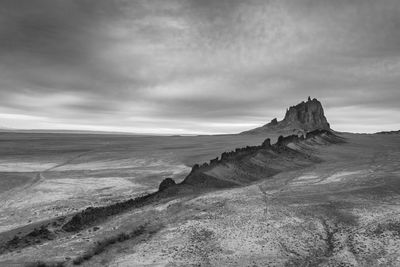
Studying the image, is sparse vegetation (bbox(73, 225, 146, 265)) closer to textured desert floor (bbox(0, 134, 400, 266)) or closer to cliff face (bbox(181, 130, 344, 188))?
textured desert floor (bbox(0, 134, 400, 266))

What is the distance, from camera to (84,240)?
34.7ft

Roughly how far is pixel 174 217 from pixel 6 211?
29.7 ft

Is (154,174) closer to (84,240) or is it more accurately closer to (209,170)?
(209,170)

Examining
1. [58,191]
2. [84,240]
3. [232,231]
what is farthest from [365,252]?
[58,191]

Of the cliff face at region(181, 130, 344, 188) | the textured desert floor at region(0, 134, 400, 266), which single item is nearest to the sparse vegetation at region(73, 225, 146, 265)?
the textured desert floor at region(0, 134, 400, 266)

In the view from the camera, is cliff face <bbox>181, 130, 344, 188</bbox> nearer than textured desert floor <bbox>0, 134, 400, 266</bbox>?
No

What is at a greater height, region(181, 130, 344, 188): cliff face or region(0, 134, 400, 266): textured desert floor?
region(181, 130, 344, 188): cliff face

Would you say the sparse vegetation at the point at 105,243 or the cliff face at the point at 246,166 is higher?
the cliff face at the point at 246,166

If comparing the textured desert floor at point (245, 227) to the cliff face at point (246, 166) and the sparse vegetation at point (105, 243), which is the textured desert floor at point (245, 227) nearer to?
the sparse vegetation at point (105, 243)

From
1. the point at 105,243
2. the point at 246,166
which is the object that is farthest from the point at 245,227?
the point at 246,166

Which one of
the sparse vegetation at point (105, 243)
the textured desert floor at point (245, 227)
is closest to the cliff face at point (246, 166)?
the textured desert floor at point (245, 227)

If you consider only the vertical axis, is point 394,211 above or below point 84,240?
above

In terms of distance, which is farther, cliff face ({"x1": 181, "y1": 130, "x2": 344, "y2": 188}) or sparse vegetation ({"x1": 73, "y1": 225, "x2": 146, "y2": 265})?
cliff face ({"x1": 181, "y1": 130, "x2": 344, "y2": 188})

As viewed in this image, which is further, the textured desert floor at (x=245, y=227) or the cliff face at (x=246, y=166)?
the cliff face at (x=246, y=166)
